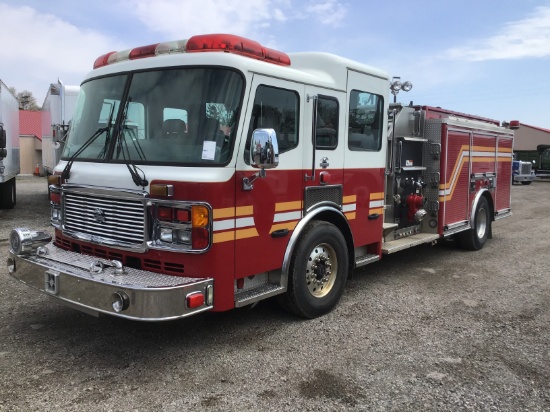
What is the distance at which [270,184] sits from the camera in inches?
165

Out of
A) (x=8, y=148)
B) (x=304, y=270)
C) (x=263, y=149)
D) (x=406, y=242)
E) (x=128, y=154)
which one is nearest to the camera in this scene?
(x=263, y=149)

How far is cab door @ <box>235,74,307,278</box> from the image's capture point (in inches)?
156

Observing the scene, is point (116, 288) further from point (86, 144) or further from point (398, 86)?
point (398, 86)

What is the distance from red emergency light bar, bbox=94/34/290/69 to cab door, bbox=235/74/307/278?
281 mm

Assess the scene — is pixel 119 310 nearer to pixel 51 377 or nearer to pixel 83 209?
pixel 51 377

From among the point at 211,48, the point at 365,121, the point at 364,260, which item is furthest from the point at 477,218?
the point at 211,48

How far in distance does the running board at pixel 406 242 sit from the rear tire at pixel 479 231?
138 centimetres

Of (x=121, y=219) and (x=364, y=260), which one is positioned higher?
(x=121, y=219)

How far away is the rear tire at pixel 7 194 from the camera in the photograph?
12.6m

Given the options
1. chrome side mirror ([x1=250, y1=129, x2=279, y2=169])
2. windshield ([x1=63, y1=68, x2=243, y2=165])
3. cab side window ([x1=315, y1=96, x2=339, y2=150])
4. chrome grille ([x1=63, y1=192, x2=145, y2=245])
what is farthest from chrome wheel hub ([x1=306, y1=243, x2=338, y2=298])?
chrome grille ([x1=63, y1=192, x2=145, y2=245])

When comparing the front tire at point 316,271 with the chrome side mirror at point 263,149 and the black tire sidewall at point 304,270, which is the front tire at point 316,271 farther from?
the chrome side mirror at point 263,149

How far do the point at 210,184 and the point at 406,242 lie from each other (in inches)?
147

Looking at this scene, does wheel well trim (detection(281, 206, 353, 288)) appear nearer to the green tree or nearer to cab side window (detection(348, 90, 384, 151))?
cab side window (detection(348, 90, 384, 151))

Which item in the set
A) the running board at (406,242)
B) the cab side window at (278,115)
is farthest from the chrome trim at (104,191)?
the running board at (406,242)
